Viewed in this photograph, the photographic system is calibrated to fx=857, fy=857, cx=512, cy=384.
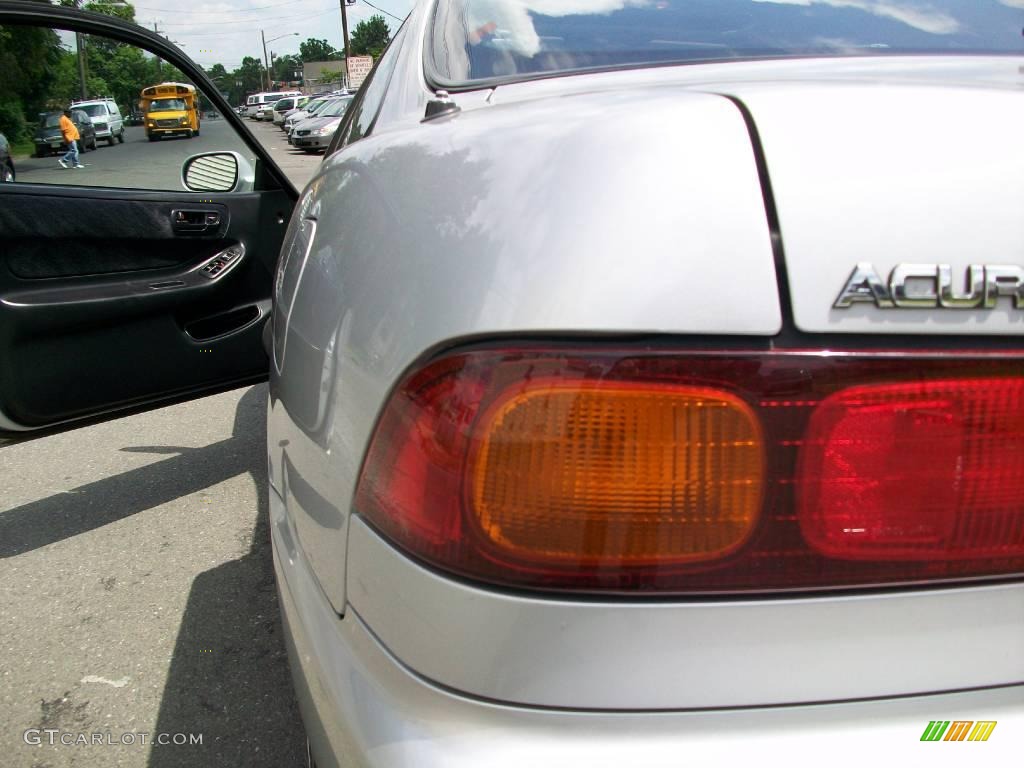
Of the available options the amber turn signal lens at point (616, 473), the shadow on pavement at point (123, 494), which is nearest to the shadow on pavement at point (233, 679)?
the shadow on pavement at point (123, 494)

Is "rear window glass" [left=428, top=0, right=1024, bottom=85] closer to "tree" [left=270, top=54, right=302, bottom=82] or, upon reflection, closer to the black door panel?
the black door panel

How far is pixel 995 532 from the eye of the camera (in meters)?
0.93

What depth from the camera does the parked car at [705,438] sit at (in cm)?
85

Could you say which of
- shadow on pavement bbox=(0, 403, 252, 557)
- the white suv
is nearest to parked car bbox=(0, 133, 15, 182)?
the white suv

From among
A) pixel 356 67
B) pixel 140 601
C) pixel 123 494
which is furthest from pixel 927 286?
pixel 356 67

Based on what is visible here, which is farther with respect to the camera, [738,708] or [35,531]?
[35,531]

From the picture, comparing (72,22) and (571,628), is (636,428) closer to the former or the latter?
(571,628)

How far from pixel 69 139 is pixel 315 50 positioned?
115 m

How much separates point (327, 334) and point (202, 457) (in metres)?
3.12

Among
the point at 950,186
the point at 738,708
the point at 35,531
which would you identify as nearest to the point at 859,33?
the point at 950,186

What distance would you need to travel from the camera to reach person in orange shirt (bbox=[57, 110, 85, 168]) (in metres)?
2.92

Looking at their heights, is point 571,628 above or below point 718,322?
below

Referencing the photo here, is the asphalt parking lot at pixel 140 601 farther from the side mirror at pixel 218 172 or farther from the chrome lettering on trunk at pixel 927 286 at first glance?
the chrome lettering on trunk at pixel 927 286

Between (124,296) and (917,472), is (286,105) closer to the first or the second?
(124,296)
